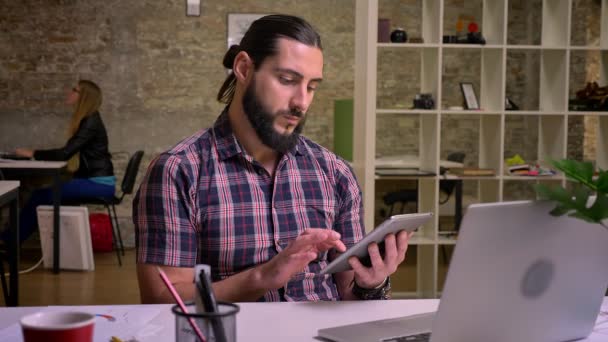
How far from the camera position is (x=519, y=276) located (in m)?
1.19

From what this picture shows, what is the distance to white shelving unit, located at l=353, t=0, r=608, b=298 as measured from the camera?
15.1 ft

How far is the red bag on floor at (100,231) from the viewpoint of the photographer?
6.67 metres

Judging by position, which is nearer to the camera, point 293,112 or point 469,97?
point 293,112

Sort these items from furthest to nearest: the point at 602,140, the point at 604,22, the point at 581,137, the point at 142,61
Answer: the point at 581,137, the point at 142,61, the point at 602,140, the point at 604,22

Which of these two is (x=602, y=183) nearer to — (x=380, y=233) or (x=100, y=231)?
(x=380, y=233)

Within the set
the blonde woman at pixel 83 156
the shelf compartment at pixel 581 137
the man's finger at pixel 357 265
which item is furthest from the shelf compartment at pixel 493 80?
the man's finger at pixel 357 265

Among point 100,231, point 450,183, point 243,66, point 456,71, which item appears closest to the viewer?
point 243,66

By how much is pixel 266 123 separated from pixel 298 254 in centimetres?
49

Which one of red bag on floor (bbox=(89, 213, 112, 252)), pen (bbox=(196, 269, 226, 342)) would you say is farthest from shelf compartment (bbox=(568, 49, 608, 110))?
pen (bbox=(196, 269, 226, 342))

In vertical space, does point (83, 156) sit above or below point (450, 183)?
above

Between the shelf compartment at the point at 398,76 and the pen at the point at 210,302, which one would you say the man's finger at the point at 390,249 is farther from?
the shelf compartment at the point at 398,76

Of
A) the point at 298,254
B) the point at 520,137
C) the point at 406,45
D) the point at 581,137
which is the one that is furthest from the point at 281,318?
the point at 520,137

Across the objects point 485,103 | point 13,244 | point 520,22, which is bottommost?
point 13,244

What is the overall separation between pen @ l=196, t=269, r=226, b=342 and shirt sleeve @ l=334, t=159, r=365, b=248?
3.37ft
